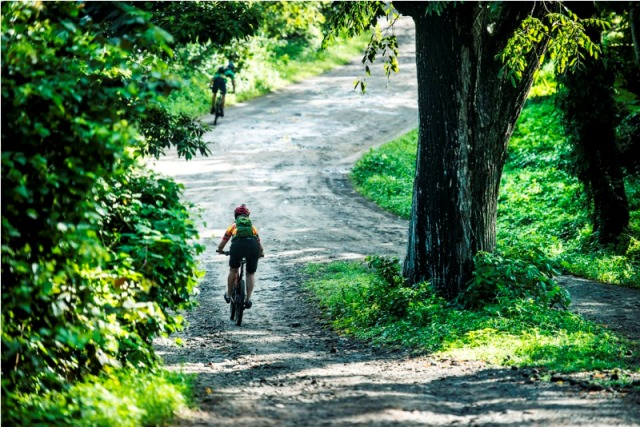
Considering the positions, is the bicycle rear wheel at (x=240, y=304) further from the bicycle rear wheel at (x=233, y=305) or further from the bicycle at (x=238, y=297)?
the bicycle rear wheel at (x=233, y=305)

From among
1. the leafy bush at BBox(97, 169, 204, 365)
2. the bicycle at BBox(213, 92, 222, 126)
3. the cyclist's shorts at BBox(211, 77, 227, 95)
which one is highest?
the cyclist's shorts at BBox(211, 77, 227, 95)

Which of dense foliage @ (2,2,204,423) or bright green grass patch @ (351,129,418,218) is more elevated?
dense foliage @ (2,2,204,423)

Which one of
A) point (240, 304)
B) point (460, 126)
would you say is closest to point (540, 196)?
point (460, 126)

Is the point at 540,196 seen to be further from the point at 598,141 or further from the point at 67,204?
the point at 67,204

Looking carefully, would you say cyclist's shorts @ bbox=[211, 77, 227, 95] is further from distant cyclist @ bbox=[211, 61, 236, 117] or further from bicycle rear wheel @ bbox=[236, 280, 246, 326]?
bicycle rear wheel @ bbox=[236, 280, 246, 326]

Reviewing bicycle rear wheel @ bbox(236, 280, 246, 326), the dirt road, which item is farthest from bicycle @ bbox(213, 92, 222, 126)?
bicycle rear wheel @ bbox(236, 280, 246, 326)

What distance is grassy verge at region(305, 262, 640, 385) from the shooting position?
28.8 feet

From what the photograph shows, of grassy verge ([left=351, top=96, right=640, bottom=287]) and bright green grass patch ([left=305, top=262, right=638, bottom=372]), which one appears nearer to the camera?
bright green grass patch ([left=305, top=262, right=638, bottom=372])

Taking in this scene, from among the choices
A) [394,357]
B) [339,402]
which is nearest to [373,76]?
[394,357]

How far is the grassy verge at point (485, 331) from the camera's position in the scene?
8.79 metres

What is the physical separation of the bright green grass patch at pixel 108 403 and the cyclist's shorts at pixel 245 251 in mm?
5002

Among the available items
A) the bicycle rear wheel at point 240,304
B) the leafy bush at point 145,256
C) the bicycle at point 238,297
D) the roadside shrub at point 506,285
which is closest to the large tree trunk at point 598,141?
the roadside shrub at point 506,285

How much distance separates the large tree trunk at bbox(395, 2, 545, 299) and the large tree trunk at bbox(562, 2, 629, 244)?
4866 millimetres

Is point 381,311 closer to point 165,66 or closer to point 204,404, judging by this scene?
point 204,404
